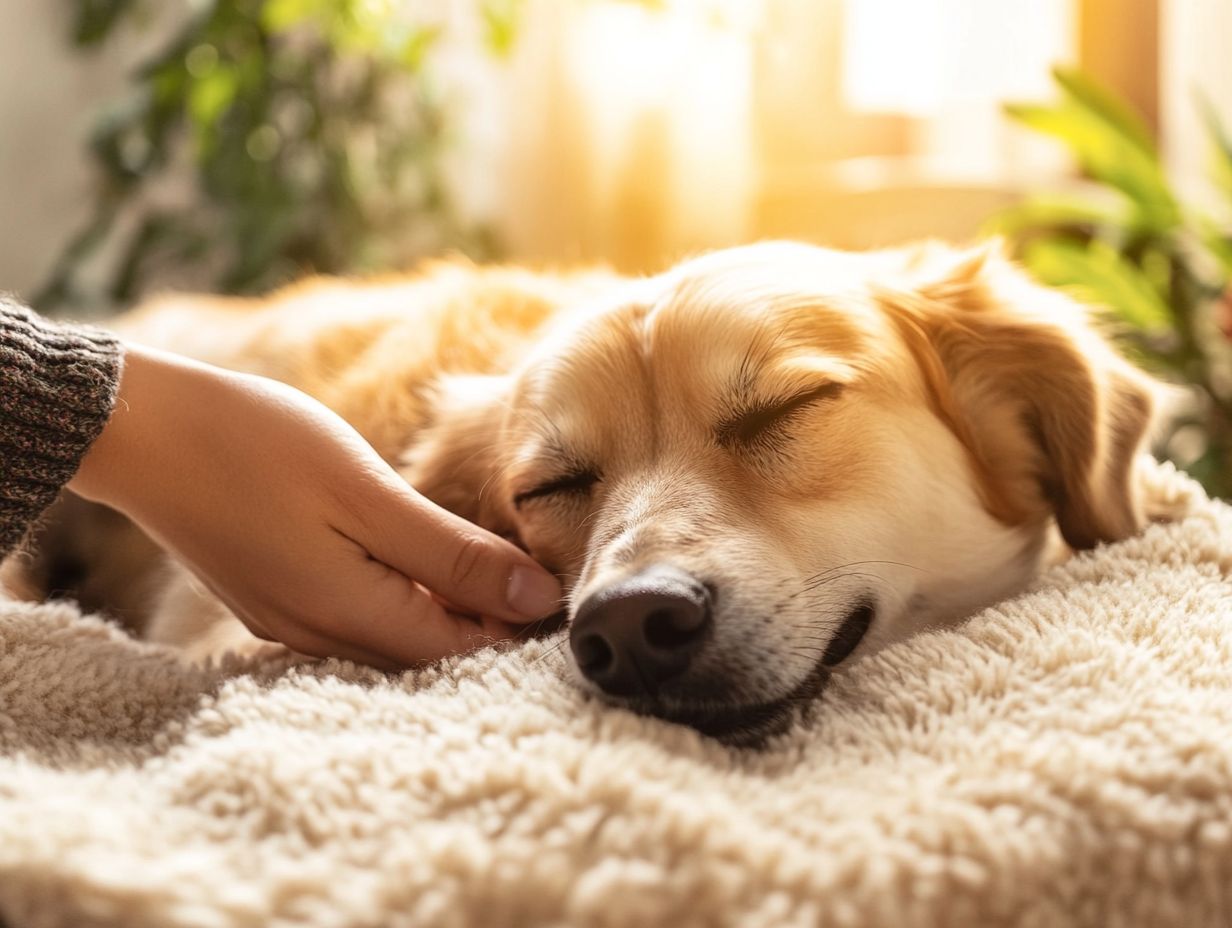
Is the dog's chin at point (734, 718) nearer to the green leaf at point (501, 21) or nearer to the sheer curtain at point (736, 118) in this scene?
the sheer curtain at point (736, 118)

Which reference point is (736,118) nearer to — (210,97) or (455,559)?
(210,97)

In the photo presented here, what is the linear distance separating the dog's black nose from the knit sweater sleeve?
0.54 metres

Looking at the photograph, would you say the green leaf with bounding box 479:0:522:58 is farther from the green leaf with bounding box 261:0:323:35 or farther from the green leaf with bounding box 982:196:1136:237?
the green leaf with bounding box 982:196:1136:237

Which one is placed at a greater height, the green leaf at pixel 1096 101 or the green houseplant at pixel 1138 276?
the green leaf at pixel 1096 101

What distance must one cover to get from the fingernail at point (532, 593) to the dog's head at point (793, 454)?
A: 1.7 inches

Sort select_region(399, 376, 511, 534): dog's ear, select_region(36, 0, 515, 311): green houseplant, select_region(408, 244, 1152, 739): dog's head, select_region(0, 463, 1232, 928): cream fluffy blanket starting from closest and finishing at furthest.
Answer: select_region(0, 463, 1232, 928): cream fluffy blanket
select_region(408, 244, 1152, 739): dog's head
select_region(399, 376, 511, 534): dog's ear
select_region(36, 0, 515, 311): green houseplant

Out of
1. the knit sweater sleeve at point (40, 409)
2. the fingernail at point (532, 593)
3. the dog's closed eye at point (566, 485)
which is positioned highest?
the knit sweater sleeve at point (40, 409)

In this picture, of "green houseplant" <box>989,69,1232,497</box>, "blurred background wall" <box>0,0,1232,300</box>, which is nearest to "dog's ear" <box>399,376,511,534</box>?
"green houseplant" <box>989,69,1232,497</box>

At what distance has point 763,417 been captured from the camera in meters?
1.38

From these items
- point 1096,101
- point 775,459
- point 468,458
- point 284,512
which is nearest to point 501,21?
point 1096,101

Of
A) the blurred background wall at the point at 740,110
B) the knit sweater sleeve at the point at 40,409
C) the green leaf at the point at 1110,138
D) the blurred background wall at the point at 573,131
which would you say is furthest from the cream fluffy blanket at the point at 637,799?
the blurred background wall at the point at 740,110

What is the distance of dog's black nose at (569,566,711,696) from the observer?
107cm

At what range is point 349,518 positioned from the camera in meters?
1.21

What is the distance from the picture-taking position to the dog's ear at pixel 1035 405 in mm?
1495
